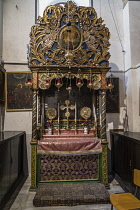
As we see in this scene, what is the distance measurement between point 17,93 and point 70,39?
2336 mm

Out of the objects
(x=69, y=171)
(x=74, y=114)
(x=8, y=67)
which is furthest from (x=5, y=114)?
(x=69, y=171)

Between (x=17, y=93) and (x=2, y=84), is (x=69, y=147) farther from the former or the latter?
(x=2, y=84)

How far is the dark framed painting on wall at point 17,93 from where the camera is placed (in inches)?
211

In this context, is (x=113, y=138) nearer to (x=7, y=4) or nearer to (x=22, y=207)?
(x=22, y=207)

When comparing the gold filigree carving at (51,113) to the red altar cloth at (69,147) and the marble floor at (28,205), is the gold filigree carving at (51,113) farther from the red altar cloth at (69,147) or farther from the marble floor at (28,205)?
the marble floor at (28,205)

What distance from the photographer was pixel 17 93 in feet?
17.8

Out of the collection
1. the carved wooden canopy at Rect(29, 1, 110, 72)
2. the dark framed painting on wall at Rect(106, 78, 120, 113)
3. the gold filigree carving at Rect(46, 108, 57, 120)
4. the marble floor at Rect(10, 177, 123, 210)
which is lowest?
the marble floor at Rect(10, 177, 123, 210)

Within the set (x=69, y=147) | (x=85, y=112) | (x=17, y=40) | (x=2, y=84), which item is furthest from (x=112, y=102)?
(x=17, y=40)

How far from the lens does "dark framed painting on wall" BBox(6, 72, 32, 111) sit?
5.37 metres

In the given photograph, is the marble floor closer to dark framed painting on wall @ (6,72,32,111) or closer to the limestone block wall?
the limestone block wall

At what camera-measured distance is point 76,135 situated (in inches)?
190

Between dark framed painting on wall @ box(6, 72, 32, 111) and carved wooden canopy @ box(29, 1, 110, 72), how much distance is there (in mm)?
1278

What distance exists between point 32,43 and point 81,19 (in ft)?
4.82

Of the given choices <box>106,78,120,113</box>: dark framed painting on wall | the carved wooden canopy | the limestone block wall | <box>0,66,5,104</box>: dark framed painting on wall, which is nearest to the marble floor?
the limestone block wall
